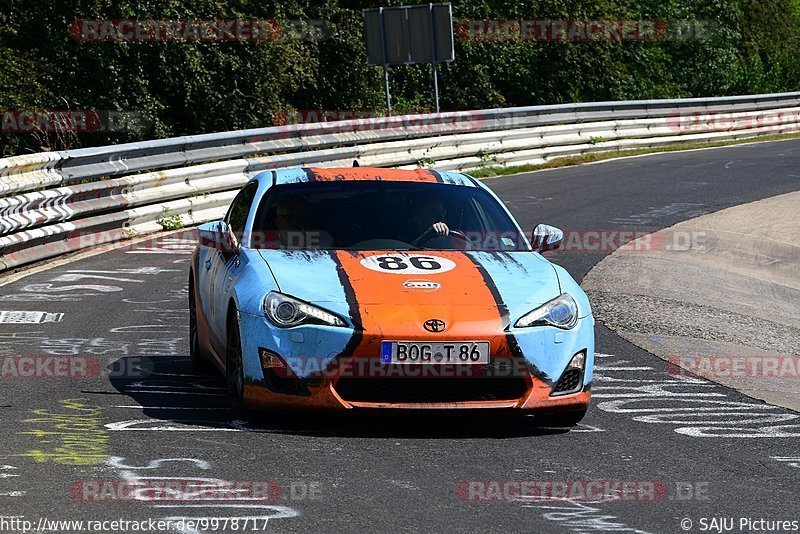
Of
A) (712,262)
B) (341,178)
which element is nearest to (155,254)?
(712,262)

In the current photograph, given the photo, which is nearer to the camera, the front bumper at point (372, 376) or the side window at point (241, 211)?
the front bumper at point (372, 376)

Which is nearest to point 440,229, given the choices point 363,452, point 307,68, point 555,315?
point 555,315

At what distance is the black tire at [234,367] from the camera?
7.23 metres

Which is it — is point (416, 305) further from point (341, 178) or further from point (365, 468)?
point (341, 178)

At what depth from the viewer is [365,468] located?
6273mm

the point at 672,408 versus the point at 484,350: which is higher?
the point at 484,350

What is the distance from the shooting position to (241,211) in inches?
352

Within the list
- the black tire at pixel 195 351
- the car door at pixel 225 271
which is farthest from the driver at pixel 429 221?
the black tire at pixel 195 351

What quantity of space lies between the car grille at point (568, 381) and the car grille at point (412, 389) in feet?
1.10

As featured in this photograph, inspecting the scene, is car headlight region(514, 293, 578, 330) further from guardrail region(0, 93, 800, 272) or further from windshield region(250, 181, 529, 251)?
guardrail region(0, 93, 800, 272)

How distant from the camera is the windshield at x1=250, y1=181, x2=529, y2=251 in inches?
322

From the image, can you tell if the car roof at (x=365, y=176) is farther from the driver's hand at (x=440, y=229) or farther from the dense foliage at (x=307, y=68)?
the dense foliage at (x=307, y=68)

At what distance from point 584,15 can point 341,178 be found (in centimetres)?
3580

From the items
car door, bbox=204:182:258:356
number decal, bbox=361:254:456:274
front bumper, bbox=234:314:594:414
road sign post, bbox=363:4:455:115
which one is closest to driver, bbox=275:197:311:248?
car door, bbox=204:182:258:356
